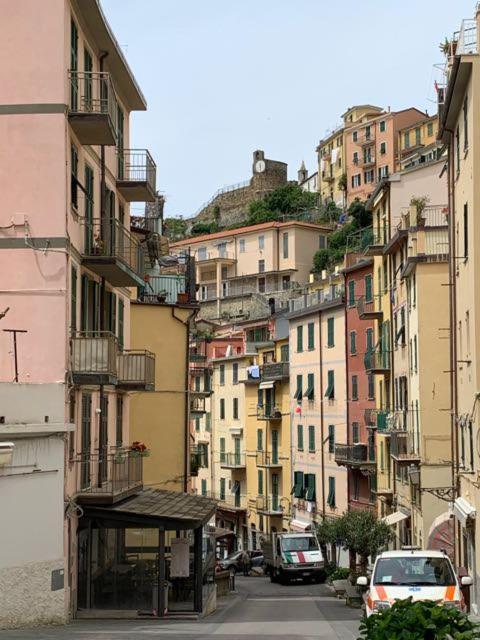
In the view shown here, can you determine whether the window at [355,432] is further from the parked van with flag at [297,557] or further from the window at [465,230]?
the window at [465,230]

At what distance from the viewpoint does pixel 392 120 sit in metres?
129

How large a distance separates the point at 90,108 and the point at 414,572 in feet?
43.7

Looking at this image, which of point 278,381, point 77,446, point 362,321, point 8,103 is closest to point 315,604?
point 77,446

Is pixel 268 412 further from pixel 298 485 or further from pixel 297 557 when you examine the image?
pixel 297 557

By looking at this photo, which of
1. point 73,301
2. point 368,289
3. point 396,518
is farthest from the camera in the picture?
point 368,289

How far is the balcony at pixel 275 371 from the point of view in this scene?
2825 inches

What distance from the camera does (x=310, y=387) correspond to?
6669 cm

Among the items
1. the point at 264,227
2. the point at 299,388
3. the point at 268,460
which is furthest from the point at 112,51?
the point at 264,227

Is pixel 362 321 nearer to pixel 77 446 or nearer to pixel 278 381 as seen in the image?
pixel 278 381

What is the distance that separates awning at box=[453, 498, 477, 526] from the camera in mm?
28748

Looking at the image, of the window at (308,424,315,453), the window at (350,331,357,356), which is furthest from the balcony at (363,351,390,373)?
the window at (308,424,315,453)

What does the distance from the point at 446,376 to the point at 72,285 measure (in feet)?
62.0

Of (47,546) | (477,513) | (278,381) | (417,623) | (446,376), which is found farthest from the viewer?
(278,381)

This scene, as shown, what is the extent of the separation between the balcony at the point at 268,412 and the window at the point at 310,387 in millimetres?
6349
